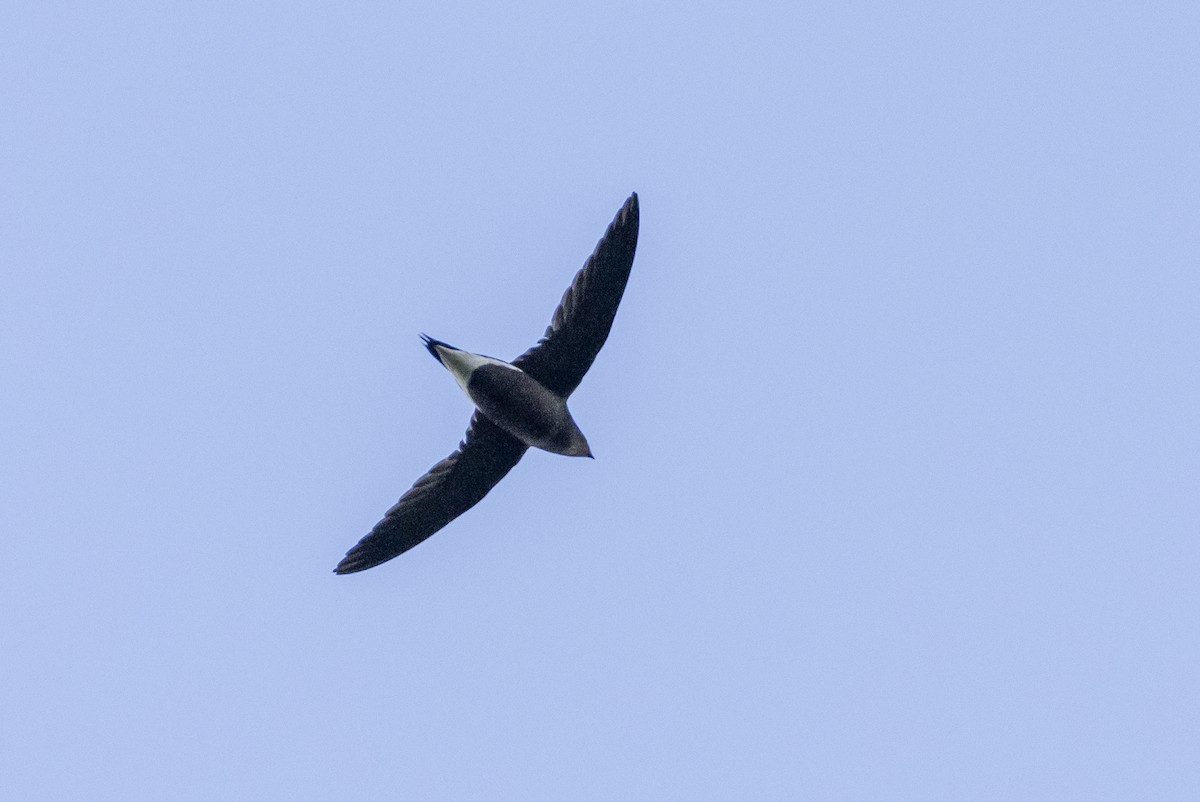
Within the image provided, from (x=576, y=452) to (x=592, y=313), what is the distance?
131 centimetres

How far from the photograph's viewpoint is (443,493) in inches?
571

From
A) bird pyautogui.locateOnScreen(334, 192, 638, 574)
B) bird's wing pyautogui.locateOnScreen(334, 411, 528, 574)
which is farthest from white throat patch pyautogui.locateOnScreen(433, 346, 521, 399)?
bird's wing pyautogui.locateOnScreen(334, 411, 528, 574)

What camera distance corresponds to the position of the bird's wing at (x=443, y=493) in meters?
14.4

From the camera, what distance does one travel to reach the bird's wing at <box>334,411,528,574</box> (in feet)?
47.3

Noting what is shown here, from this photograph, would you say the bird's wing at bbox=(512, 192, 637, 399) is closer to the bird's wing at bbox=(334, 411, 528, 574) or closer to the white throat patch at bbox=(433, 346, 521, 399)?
the white throat patch at bbox=(433, 346, 521, 399)

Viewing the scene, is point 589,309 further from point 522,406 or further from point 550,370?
point 522,406

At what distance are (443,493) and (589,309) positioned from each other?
89.6 inches

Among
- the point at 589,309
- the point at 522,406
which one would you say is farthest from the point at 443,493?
the point at 589,309

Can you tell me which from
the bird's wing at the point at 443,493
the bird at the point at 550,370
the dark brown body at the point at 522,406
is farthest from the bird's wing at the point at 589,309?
the bird's wing at the point at 443,493

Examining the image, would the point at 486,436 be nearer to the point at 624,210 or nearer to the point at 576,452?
the point at 576,452

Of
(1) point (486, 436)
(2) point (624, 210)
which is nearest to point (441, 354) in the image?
(1) point (486, 436)

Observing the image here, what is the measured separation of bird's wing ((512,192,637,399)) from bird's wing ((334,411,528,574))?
0.92m

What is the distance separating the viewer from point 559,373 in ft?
45.4

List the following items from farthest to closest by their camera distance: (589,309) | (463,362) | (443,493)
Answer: (443,493), (463,362), (589,309)
